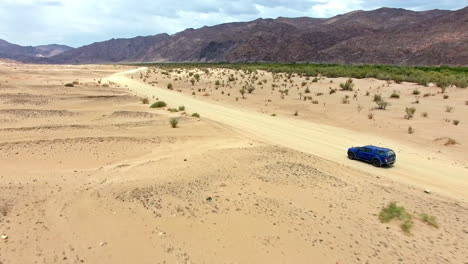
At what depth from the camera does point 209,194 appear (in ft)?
39.4

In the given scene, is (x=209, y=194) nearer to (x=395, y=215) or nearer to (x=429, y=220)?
(x=395, y=215)

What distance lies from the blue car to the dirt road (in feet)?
1.02

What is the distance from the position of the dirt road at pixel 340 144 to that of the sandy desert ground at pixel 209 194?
0.40 feet

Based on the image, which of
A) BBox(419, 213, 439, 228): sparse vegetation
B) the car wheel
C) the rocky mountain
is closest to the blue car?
the car wheel

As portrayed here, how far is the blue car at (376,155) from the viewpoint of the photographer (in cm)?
1708

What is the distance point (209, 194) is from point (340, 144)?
11.7 meters

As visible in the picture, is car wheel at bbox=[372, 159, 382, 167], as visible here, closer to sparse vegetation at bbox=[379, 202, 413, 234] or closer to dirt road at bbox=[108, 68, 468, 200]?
dirt road at bbox=[108, 68, 468, 200]

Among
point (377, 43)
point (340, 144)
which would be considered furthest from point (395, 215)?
point (377, 43)

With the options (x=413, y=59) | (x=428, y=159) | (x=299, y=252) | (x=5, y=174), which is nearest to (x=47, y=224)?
(x=5, y=174)

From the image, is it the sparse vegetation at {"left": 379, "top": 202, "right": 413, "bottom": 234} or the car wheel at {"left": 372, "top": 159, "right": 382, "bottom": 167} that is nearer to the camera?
the sparse vegetation at {"left": 379, "top": 202, "right": 413, "bottom": 234}

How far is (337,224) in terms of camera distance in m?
10.8

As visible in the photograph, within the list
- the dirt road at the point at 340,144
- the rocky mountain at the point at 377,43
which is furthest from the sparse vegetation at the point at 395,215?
the rocky mountain at the point at 377,43

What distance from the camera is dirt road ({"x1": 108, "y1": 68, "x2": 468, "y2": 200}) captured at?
15.7 m

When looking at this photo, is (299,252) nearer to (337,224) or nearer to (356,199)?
(337,224)
